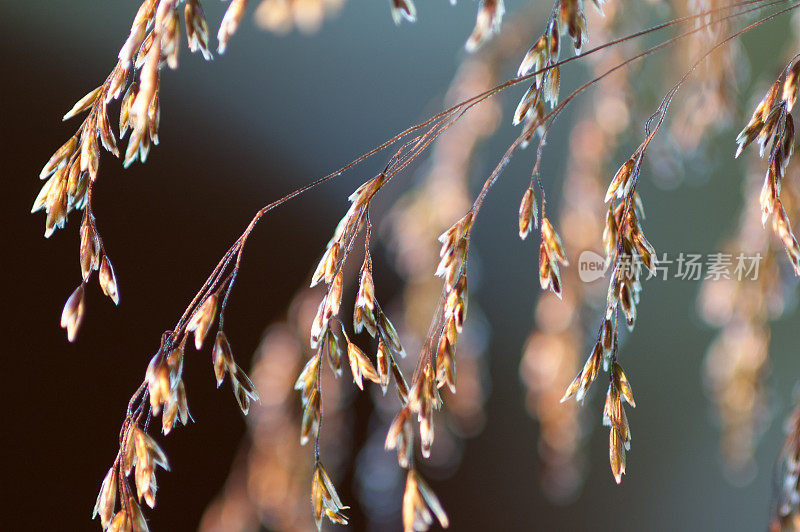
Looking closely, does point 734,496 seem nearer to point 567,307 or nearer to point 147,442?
point 567,307

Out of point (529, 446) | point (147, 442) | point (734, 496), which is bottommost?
point (734, 496)

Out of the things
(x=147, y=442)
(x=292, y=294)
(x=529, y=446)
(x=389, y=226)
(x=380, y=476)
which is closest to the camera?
(x=147, y=442)

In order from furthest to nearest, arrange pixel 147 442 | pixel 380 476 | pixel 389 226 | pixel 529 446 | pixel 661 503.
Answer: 1. pixel 661 503
2. pixel 529 446
3. pixel 389 226
4. pixel 380 476
5. pixel 147 442

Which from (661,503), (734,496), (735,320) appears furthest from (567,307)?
(734,496)

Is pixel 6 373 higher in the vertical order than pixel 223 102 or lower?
lower

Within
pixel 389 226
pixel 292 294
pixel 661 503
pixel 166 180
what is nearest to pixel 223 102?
pixel 166 180

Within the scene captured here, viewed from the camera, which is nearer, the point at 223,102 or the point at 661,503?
the point at 223,102
